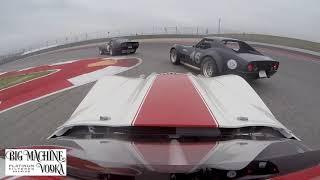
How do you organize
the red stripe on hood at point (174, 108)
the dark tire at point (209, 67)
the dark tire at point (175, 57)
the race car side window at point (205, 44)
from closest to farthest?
the red stripe on hood at point (174, 108) → the dark tire at point (209, 67) → the race car side window at point (205, 44) → the dark tire at point (175, 57)

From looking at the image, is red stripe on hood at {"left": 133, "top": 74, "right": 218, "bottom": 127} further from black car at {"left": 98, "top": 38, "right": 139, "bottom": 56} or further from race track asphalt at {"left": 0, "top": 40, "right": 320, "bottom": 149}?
black car at {"left": 98, "top": 38, "right": 139, "bottom": 56}

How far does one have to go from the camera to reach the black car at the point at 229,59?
30.7 ft

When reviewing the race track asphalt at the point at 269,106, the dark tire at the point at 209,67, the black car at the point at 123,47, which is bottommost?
the race track asphalt at the point at 269,106

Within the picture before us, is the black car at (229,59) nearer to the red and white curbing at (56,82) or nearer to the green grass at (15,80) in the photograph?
the red and white curbing at (56,82)

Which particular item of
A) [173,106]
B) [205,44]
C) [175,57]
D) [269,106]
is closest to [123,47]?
[175,57]

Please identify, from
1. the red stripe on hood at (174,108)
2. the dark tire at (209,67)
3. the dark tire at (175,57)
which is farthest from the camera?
the dark tire at (175,57)

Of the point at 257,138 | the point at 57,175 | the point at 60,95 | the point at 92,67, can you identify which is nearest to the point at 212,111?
the point at 257,138

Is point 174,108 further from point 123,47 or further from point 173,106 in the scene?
point 123,47

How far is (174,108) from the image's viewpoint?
303 centimetres

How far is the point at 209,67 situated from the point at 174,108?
7557mm

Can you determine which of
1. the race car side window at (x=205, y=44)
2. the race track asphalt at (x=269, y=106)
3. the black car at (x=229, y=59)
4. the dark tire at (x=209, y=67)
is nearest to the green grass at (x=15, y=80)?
the race track asphalt at (x=269, y=106)

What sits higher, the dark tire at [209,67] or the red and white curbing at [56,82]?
the dark tire at [209,67]

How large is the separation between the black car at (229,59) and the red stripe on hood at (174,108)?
5.78m

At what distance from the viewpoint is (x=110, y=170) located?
6.44ft
